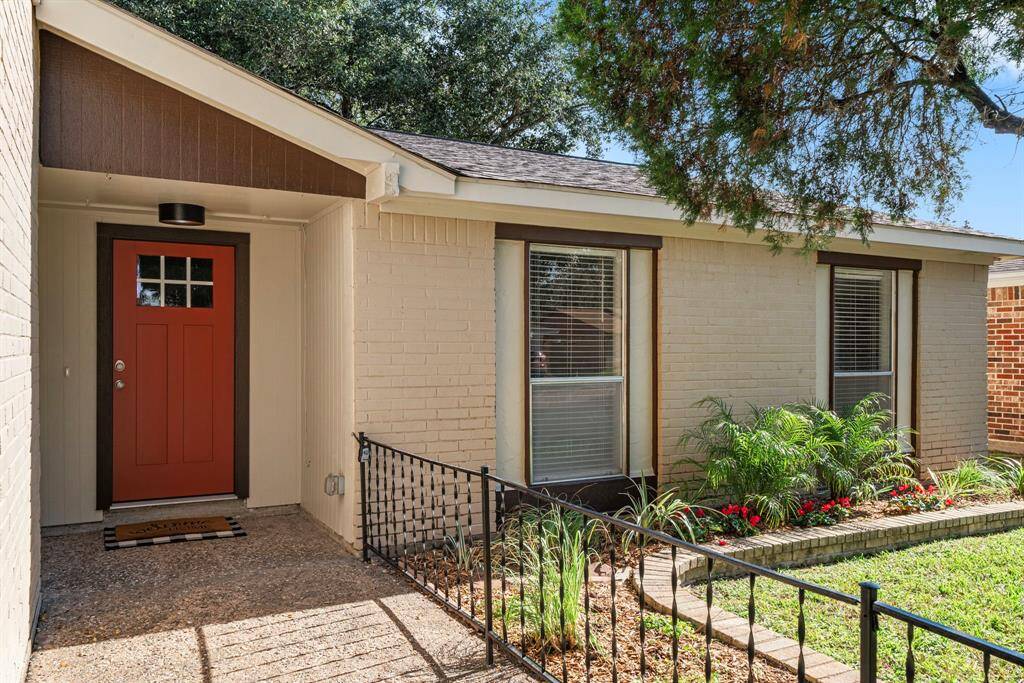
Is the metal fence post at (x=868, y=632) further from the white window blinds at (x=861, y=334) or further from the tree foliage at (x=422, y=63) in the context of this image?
the tree foliage at (x=422, y=63)

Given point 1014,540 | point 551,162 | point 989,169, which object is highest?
point 551,162

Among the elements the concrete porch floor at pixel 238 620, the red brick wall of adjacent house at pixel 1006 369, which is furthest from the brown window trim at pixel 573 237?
the red brick wall of adjacent house at pixel 1006 369

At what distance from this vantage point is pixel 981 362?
8.60 meters

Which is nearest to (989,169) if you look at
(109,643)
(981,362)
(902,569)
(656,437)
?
(902,569)

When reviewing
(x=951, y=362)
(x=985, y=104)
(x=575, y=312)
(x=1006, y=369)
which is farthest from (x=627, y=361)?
(x=1006, y=369)

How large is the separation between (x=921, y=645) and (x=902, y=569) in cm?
144

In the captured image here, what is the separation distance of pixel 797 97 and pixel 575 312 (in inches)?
97.6

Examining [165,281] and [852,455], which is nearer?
[165,281]

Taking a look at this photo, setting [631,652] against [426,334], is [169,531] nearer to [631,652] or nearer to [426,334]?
[426,334]

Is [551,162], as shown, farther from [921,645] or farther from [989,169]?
[921,645]

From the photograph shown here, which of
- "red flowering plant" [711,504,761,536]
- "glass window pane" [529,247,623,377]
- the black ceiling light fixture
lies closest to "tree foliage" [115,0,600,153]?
the black ceiling light fixture

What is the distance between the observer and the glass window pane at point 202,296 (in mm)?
6289

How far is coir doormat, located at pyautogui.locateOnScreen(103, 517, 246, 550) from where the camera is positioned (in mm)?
5391

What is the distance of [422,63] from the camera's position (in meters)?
16.5
